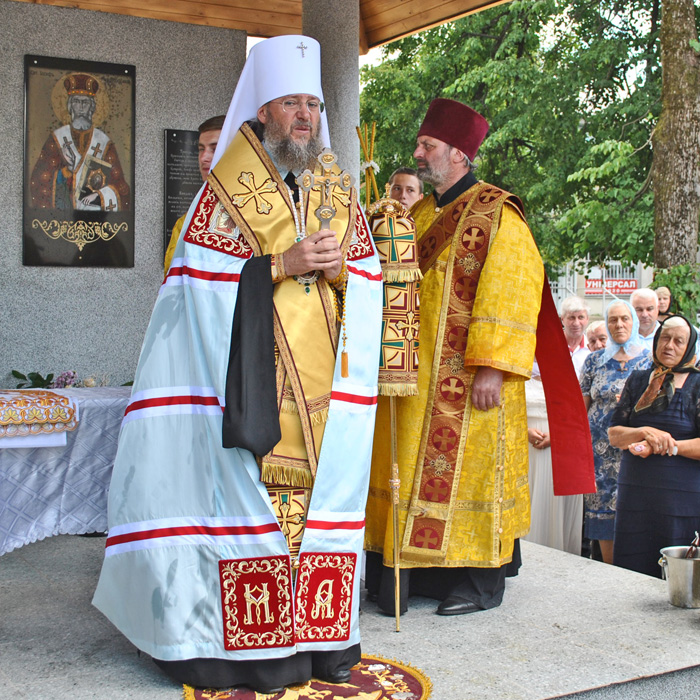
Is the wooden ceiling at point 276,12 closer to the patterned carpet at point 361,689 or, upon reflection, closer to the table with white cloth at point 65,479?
the table with white cloth at point 65,479

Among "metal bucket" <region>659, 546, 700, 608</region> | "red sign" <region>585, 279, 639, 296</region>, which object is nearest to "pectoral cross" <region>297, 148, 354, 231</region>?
"metal bucket" <region>659, 546, 700, 608</region>

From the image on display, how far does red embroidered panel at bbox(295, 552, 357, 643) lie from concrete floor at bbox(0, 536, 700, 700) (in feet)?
1.38

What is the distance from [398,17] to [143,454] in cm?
512

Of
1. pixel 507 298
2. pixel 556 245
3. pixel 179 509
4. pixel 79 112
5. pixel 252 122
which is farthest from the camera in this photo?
pixel 556 245

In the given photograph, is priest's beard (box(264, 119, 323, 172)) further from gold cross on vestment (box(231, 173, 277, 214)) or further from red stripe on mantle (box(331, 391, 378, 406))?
red stripe on mantle (box(331, 391, 378, 406))

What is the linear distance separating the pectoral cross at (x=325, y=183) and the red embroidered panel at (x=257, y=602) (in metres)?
1.20

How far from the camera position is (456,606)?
414 centimetres

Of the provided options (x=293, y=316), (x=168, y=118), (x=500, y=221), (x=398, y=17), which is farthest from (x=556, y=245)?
(x=293, y=316)

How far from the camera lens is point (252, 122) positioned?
11.7 feet

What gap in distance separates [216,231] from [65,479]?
1.66m

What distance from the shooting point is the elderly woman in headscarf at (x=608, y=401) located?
565 cm

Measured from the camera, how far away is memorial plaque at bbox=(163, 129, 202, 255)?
6098 millimetres

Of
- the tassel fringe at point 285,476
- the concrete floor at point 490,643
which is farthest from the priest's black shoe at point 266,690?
the tassel fringe at point 285,476

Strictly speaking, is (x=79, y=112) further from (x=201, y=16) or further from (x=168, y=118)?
(x=201, y=16)
